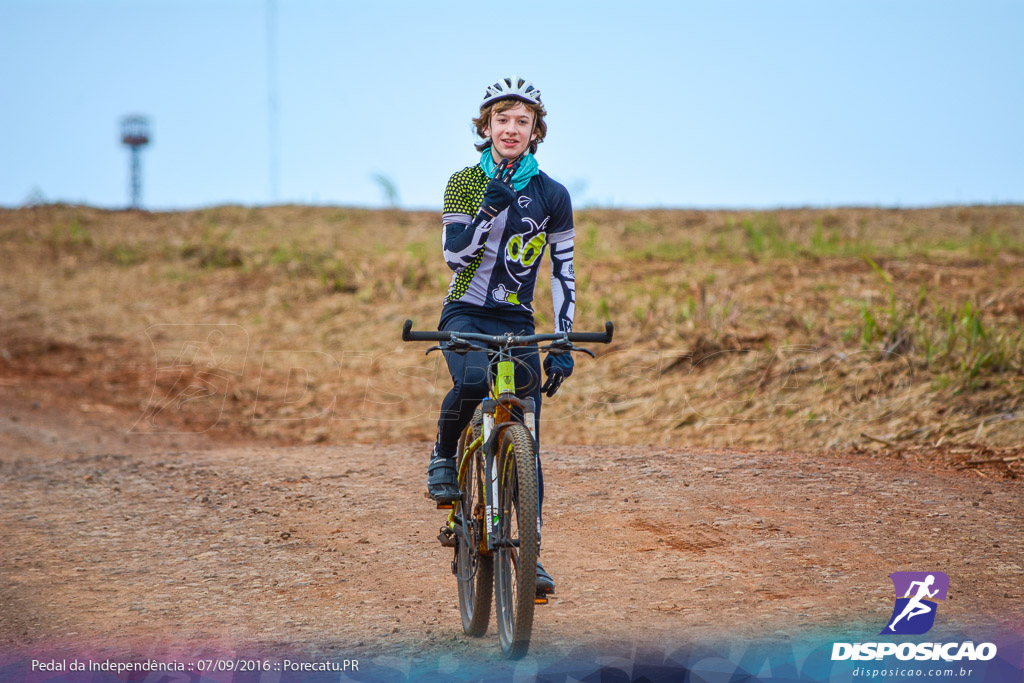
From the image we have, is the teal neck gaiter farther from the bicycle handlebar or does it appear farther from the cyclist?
the bicycle handlebar

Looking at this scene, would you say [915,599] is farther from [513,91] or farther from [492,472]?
[513,91]

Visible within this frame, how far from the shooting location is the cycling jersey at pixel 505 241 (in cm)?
484

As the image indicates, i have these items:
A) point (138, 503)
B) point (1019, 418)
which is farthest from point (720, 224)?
point (138, 503)

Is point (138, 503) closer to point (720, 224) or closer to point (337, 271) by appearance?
point (337, 271)

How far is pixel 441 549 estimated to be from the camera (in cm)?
629

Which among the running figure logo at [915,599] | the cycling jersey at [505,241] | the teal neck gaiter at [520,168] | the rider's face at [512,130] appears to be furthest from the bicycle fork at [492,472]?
the running figure logo at [915,599]

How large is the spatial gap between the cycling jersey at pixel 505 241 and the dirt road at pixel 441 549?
5.33 feet

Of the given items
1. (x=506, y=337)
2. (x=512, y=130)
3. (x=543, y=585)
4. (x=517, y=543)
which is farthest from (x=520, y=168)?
(x=543, y=585)

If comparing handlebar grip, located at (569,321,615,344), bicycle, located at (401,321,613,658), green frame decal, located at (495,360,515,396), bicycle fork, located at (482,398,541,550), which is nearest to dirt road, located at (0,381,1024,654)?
bicycle, located at (401,321,613,658)

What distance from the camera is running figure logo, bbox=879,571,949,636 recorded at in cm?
461

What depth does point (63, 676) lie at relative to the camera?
14.5 ft

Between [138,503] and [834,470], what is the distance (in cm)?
533

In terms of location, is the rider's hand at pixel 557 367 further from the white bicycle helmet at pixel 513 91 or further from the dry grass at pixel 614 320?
the dry grass at pixel 614 320

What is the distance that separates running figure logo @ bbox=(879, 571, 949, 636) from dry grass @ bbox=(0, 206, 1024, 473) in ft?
10.0
